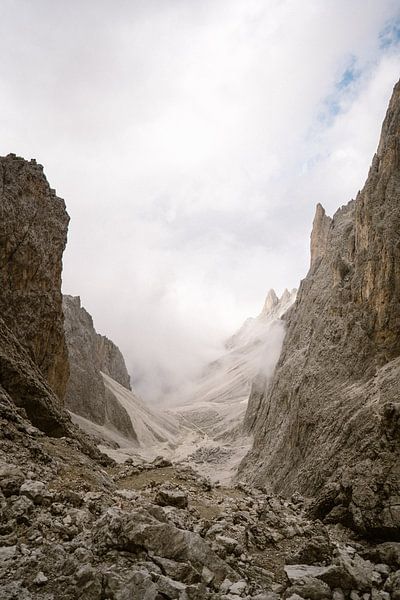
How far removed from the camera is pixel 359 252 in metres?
27.6

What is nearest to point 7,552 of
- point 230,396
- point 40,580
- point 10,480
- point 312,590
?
point 40,580

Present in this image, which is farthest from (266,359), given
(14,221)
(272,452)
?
(14,221)

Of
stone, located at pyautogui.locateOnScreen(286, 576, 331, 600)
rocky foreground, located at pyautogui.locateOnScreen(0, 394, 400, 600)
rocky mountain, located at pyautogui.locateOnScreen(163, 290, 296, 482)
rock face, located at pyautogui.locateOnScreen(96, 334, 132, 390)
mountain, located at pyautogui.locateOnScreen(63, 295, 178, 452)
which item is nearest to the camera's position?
rocky foreground, located at pyautogui.locateOnScreen(0, 394, 400, 600)

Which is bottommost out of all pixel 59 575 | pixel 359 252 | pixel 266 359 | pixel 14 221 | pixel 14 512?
pixel 59 575

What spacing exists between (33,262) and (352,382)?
76.2 ft

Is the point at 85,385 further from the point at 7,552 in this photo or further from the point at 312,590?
the point at 312,590

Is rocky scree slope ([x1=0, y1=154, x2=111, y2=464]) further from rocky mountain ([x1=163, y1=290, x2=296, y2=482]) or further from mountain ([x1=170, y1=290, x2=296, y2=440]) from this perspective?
mountain ([x1=170, y1=290, x2=296, y2=440])

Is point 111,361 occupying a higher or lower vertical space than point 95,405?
higher

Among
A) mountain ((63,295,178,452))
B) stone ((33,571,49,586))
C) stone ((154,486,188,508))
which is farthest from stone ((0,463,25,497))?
mountain ((63,295,178,452))

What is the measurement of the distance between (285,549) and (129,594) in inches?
202

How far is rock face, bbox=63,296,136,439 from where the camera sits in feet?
205

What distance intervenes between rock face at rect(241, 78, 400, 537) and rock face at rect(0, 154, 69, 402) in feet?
61.6

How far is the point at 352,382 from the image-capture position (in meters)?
23.2

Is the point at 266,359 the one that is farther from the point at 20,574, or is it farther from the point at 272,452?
the point at 20,574
